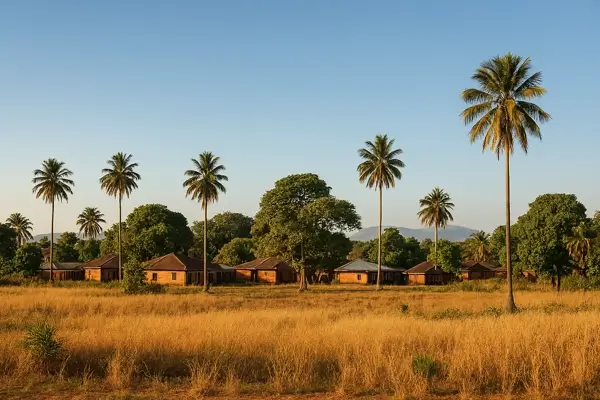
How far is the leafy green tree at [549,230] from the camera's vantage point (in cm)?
5359

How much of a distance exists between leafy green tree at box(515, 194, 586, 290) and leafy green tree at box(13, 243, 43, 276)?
200 ft

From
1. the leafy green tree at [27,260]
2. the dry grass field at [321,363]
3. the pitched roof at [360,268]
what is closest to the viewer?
the dry grass field at [321,363]

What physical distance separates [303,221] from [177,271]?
23.4 meters

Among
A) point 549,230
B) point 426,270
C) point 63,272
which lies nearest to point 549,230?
point 549,230

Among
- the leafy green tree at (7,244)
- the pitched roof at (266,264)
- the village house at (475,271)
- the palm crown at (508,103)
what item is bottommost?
the village house at (475,271)

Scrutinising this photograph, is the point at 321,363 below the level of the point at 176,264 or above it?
above

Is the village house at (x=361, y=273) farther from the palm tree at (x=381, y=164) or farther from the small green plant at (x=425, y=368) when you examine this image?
the small green plant at (x=425, y=368)

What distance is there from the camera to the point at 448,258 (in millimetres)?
84875

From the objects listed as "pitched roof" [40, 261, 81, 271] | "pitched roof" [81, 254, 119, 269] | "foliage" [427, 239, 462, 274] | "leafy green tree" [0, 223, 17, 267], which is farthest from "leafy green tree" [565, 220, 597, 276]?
"leafy green tree" [0, 223, 17, 267]

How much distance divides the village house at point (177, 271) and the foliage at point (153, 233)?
40.1 feet

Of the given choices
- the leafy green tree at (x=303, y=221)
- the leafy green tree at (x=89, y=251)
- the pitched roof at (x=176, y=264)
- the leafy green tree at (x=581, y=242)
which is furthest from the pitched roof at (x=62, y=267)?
the leafy green tree at (x=581, y=242)

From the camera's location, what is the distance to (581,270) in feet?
181

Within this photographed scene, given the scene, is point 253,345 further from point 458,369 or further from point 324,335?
point 458,369

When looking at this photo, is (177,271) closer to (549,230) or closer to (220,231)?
(549,230)
